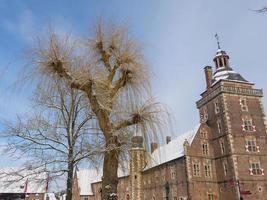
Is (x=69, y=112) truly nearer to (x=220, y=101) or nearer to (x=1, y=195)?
(x=220, y=101)

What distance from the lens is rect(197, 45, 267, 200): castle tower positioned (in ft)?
109

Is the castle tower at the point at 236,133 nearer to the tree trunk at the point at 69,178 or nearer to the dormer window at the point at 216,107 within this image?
the dormer window at the point at 216,107

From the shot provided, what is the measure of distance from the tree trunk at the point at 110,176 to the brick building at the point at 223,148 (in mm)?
25318

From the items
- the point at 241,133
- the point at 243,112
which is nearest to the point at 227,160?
the point at 241,133

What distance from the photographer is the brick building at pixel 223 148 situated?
33469mm

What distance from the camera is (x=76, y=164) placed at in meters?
10.3

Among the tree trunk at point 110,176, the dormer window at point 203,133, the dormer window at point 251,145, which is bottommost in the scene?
the tree trunk at point 110,176

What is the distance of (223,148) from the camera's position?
1390 inches

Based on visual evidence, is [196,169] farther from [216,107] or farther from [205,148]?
[216,107]

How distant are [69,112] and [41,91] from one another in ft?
6.58

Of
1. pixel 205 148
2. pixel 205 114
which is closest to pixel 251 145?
pixel 205 148

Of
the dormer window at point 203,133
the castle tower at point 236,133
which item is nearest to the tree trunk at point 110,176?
the castle tower at point 236,133

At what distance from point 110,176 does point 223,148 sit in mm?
29598

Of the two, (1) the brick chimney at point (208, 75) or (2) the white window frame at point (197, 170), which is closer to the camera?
(2) the white window frame at point (197, 170)
